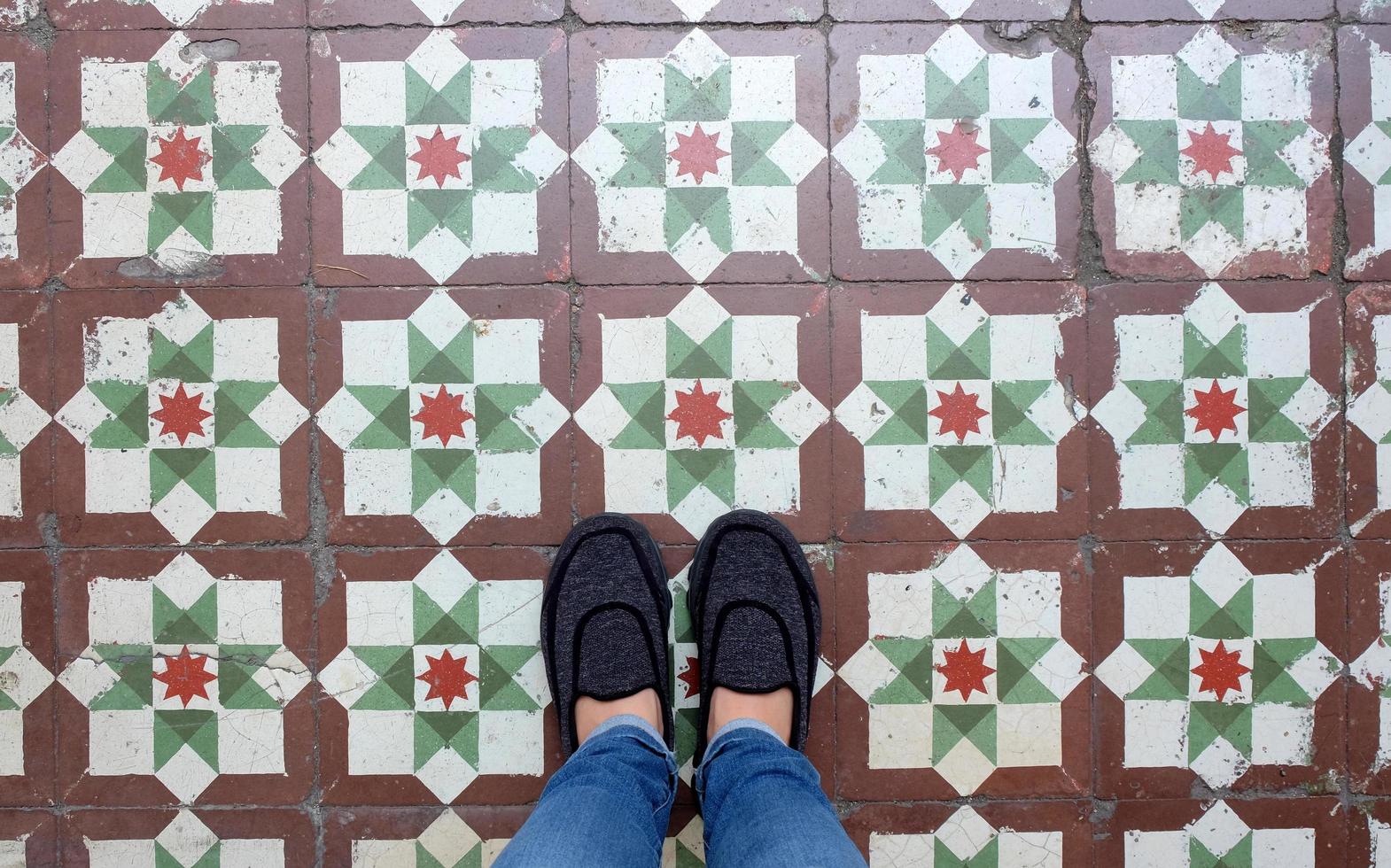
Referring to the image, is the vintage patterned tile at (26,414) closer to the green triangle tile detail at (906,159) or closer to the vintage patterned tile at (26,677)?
the vintage patterned tile at (26,677)

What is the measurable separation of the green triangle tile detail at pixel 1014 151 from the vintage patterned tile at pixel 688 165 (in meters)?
0.28


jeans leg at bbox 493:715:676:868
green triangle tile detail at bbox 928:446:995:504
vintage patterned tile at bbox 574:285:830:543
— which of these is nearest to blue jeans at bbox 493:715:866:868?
jeans leg at bbox 493:715:676:868

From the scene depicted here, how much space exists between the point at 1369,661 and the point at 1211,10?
3.60 ft

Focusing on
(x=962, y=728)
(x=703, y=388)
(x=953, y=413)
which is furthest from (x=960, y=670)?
(x=703, y=388)

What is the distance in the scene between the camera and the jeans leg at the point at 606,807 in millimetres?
865

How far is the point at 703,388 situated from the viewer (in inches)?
48.3

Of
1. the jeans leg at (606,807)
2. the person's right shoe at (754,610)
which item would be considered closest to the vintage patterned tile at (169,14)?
the person's right shoe at (754,610)

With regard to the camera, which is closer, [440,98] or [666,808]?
[666,808]

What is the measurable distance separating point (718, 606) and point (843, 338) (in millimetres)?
478

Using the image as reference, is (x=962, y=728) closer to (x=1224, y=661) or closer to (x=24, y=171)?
(x=1224, y=661)

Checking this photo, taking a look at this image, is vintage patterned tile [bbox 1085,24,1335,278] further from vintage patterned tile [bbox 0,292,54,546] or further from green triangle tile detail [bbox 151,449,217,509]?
vintage patterned tile [bbox 0,292,54,546]

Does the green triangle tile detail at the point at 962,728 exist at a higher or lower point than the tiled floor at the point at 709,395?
lower

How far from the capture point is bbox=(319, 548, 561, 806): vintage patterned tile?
122 cm

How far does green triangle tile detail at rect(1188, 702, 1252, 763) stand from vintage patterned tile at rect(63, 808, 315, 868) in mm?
1438
